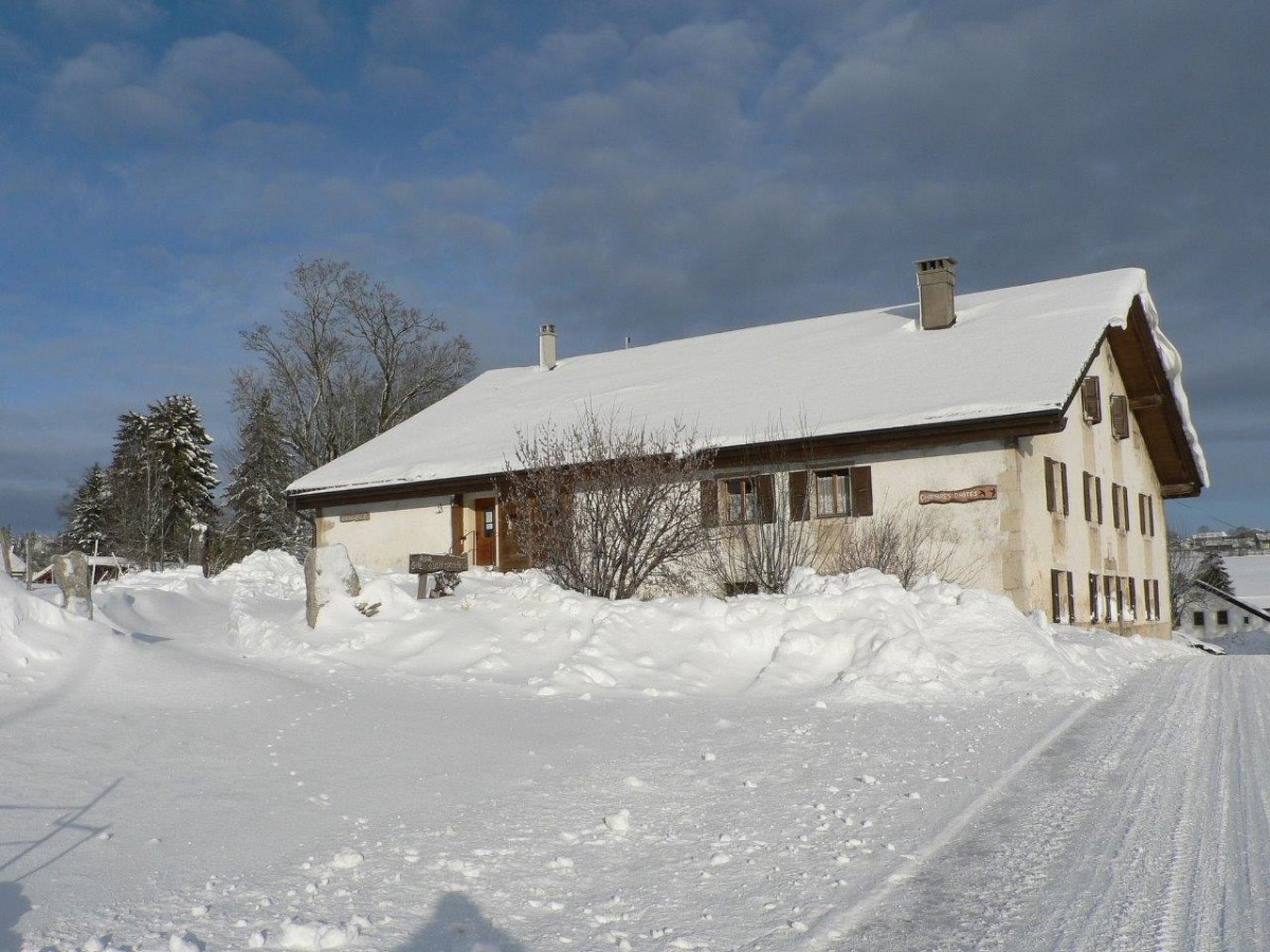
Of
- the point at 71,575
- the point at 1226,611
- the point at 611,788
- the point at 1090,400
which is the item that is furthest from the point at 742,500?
the point at 1226,611

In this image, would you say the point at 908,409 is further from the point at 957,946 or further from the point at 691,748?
the point at 957,946

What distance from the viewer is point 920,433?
19.0m

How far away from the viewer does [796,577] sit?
1530 cm

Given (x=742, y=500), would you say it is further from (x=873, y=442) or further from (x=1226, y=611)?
(x=1226, y=611)

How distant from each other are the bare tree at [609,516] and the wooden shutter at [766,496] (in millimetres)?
1971

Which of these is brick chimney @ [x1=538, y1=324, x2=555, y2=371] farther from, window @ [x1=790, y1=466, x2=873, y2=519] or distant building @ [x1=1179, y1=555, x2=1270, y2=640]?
distant building @ [x1=1179, y1=555, x2=1270, y2=640]

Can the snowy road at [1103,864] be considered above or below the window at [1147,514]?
below

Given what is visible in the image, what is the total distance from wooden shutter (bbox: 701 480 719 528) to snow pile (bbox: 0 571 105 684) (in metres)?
8.68

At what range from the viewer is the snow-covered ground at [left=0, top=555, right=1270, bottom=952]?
14.4 feet

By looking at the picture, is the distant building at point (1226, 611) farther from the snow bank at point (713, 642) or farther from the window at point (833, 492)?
the snow bank at point (713, 642)

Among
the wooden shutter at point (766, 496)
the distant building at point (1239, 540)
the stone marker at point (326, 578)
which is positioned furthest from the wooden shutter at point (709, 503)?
the distant building at point (1239, 540)

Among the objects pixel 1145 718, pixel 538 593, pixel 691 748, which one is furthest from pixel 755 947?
pixel 538 593

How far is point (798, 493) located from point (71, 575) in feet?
39.6

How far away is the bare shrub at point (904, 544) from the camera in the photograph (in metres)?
18.4
